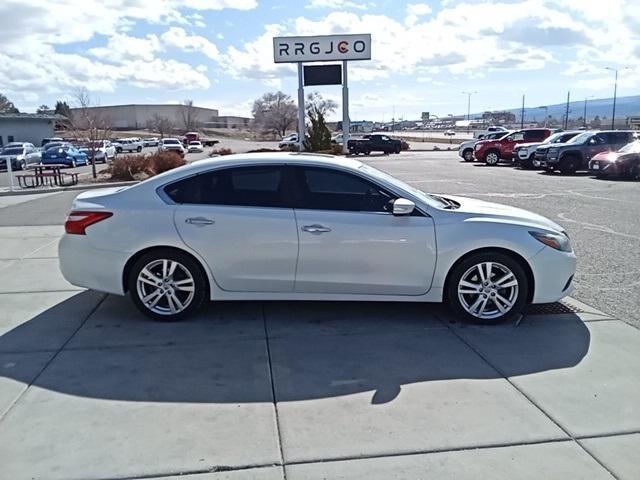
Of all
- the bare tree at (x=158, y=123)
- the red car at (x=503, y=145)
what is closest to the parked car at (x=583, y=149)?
the red car at (x=503, y=145)

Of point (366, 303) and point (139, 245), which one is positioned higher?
point (139, 245)

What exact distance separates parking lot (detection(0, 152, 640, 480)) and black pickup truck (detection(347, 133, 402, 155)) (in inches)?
1438

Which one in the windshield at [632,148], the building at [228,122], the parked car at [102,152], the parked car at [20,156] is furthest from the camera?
the building at [228,122]

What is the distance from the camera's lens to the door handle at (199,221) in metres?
4.79

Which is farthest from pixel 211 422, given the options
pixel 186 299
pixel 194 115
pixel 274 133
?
pixel 194 115

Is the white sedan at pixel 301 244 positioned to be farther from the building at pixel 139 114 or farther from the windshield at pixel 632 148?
the building at pixel 139 114

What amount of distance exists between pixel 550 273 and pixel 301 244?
2.29 m

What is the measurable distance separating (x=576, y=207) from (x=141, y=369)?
11093 mm

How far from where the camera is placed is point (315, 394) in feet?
12.0

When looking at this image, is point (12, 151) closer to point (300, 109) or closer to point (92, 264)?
point (300, 109)

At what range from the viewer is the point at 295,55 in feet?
119

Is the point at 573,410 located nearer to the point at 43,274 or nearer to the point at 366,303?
the point at 366,303

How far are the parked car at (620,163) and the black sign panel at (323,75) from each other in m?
20.8

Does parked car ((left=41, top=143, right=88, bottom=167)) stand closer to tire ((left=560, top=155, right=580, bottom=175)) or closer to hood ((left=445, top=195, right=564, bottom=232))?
tire ((left=560, top=155, right=580, bottom=175))
